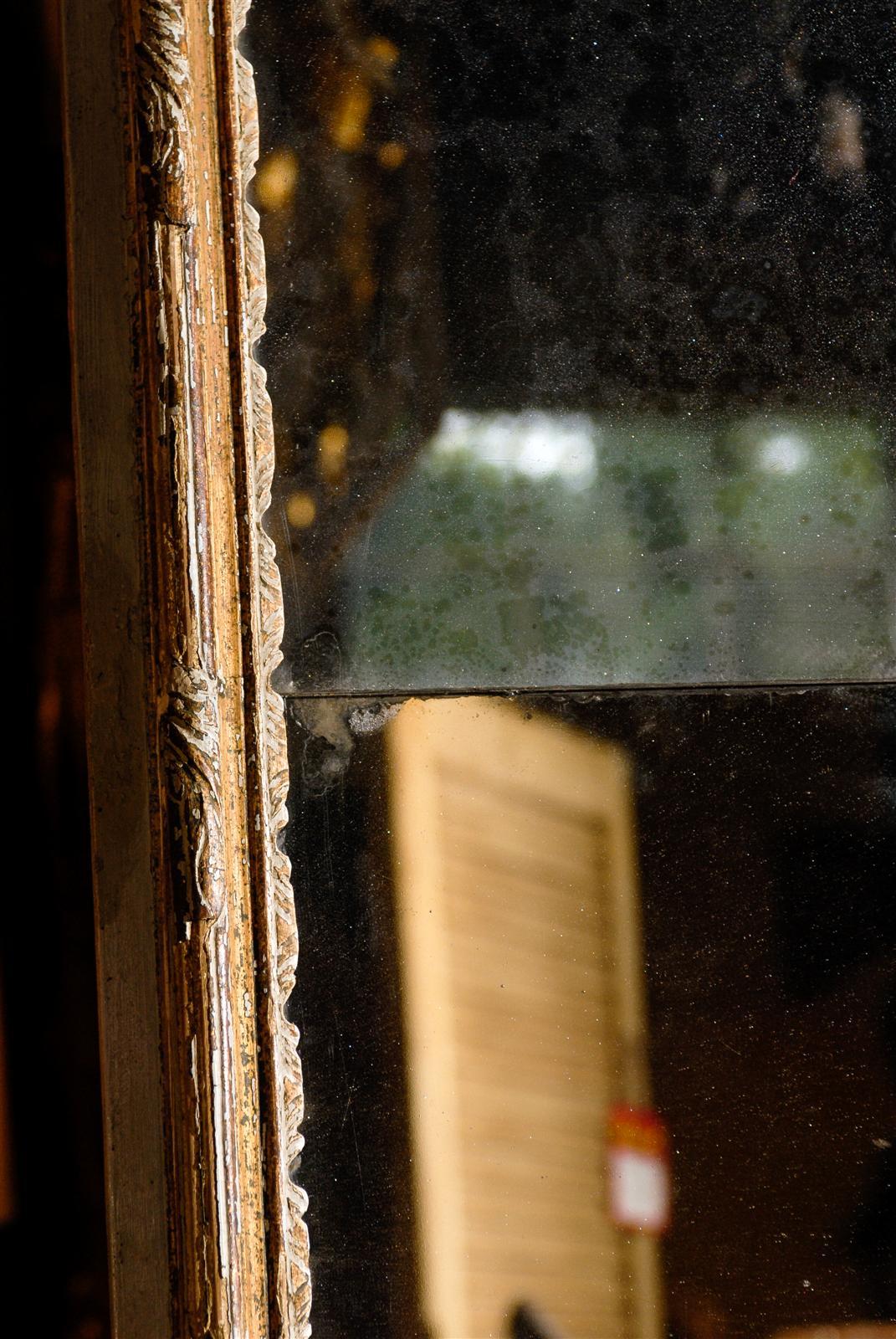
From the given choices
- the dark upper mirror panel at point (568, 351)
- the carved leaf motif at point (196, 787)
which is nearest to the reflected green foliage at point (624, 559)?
the dark upper mirror panel at point (568, 351)

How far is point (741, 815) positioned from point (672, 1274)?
1.91ft

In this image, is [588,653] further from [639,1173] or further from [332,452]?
[639,1173]

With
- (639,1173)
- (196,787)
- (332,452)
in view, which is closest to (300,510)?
(332,452)

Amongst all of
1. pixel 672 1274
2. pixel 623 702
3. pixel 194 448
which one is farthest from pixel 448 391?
pixel 672 1274

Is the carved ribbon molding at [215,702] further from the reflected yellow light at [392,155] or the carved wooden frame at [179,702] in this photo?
the reflected yellow light at [392,155]

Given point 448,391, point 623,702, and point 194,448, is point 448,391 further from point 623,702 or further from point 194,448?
point 623,702

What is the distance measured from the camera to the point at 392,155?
1.34m

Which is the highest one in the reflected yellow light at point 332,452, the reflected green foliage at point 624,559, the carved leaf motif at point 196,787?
Result: the reflected yellow light at point 332,452

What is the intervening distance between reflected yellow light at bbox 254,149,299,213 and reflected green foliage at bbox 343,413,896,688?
1.19 ft

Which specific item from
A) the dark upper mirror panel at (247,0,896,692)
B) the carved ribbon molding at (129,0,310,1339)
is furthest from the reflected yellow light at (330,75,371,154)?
the carved ribbon molding at (129,0,310,1339)

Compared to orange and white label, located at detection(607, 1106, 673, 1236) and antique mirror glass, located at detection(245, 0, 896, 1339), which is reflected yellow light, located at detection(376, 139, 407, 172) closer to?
antique mirror glass, located at detection(245, 0, 896, 1339)

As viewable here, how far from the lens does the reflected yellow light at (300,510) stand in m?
1.30

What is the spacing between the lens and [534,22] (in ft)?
4.42

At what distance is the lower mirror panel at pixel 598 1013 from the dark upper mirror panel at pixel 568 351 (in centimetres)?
11
